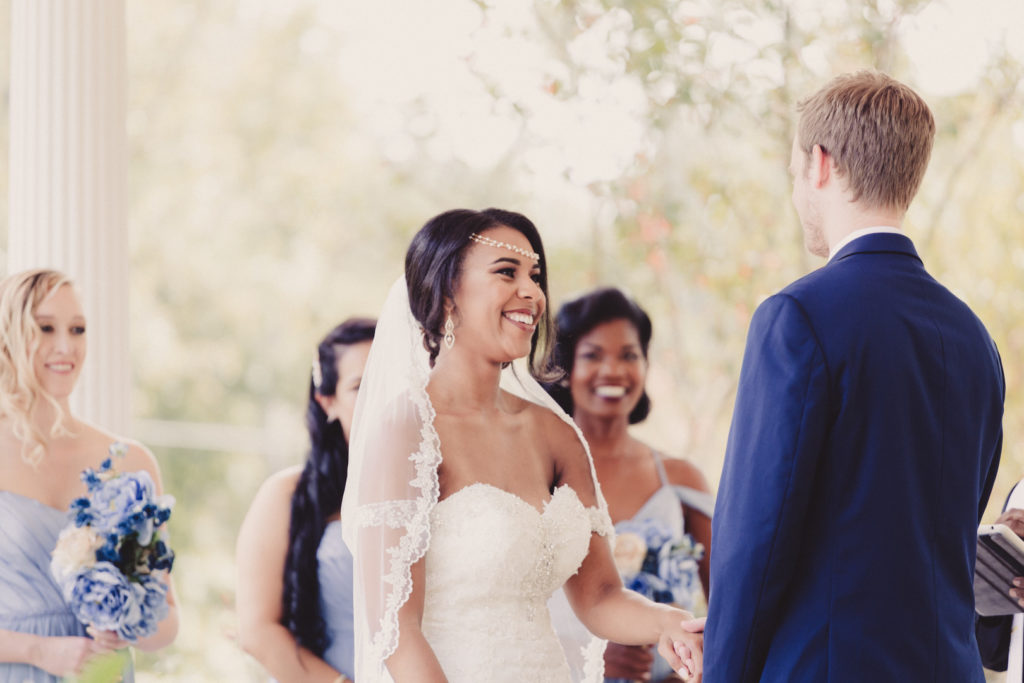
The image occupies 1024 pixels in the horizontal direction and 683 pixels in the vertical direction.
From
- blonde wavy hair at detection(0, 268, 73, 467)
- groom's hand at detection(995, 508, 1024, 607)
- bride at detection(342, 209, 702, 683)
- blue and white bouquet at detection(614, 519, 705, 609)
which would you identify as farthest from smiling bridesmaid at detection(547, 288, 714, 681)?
blonde wavy hair at detection(0, 268, 73, 467)

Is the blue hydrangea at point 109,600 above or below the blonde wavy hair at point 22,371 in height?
below

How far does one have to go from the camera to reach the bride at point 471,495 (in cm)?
260

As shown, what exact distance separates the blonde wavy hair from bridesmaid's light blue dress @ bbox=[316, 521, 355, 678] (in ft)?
3.06

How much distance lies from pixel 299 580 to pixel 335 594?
0.12m

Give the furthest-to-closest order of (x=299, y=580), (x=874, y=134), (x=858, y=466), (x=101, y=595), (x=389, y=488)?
(x=299, y=580)
(x=101, y=595)
(x=389, y=488)
(x=874, y=134)
(x=858, y=466)

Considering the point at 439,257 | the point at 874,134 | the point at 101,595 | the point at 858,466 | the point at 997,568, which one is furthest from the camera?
the point at 101,595

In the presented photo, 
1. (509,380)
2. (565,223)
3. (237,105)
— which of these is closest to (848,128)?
(509,380)

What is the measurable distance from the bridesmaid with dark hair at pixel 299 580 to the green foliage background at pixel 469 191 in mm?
675

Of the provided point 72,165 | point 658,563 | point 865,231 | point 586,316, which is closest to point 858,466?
point 865,231

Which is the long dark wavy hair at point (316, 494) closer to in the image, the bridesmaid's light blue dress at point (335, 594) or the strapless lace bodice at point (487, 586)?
the bridesmaid's light blue dress at point (335, 594)

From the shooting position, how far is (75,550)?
3297mm

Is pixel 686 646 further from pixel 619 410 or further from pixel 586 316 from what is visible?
pixel 586 316

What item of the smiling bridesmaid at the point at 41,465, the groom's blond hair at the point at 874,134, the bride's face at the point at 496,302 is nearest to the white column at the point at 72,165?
the smiling bridesmaid at the point at 41,465

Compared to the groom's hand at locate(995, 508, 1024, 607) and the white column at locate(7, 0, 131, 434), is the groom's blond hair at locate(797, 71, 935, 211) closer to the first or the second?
the groom's hand at locate(995, 508, 1024, 607)
